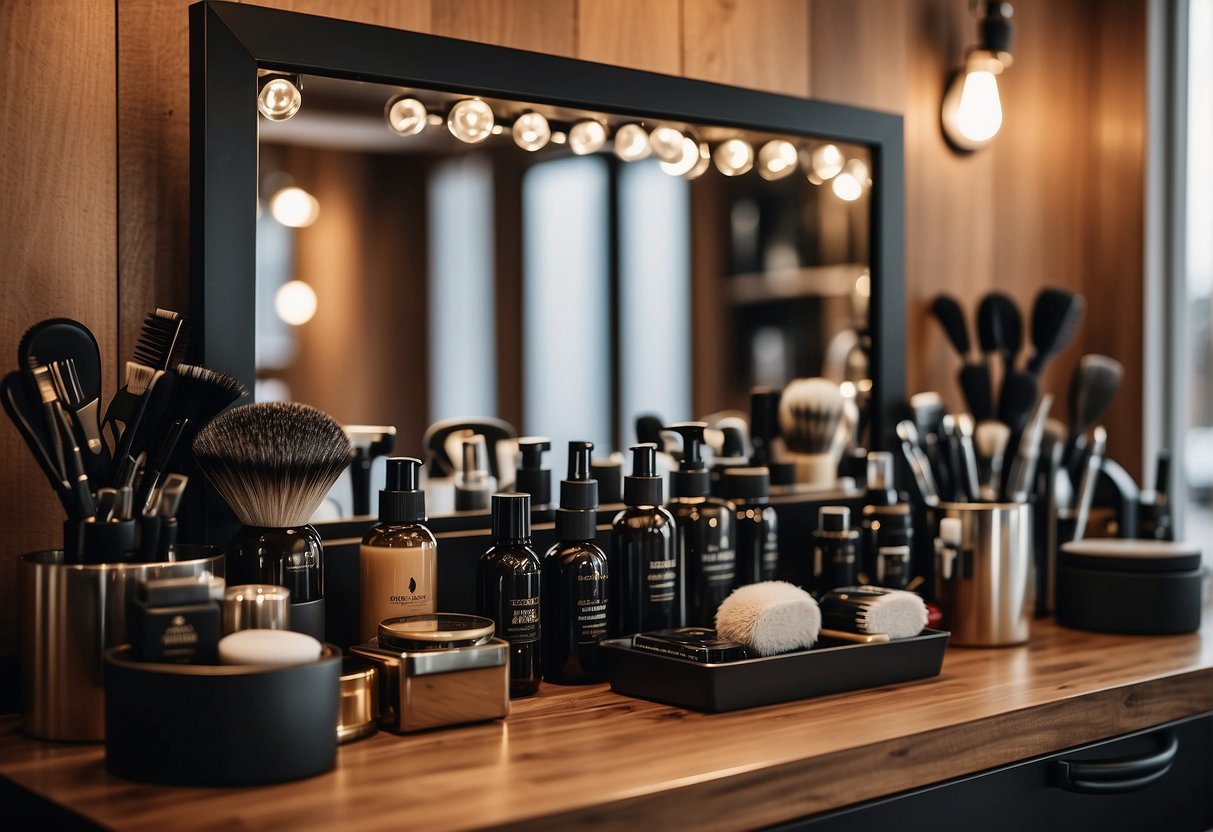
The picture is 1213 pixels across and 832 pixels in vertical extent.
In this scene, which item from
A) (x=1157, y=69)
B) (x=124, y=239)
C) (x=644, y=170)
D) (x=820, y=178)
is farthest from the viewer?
(x=1157, y=69)

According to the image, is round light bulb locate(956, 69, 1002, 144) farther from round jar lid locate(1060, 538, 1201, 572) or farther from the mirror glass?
round jar lid locate(1060, 538, 1201, 572)

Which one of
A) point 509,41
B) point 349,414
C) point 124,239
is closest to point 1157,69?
point 509,41

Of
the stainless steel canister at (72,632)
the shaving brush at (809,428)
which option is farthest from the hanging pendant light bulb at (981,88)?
the stainless steel canister at (72,632)

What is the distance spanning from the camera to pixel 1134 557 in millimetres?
1368

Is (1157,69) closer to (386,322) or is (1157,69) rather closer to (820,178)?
(820,178)

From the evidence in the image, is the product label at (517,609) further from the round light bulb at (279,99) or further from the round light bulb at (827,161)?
the round light bulb at (827,161)

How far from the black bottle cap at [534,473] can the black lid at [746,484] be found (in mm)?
180

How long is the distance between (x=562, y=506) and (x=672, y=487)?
14 cm

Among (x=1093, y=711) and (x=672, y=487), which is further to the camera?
(x=672, y=487)

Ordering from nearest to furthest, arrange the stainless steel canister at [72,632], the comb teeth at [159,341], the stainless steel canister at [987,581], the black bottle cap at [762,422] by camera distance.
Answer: the stainless steel canister at [72,632]
the comb teeth at [159,341]
the stainless steel canister at [987,581]
the black bottle cap at [762,422]

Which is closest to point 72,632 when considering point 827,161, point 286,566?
point 286,566

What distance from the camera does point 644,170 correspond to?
1327 millimetres

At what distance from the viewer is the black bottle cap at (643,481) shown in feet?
3.69

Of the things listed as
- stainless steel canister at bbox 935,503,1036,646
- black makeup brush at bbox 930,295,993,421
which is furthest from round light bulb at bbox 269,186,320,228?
black makeup brush at bbox 930,295,993,421
